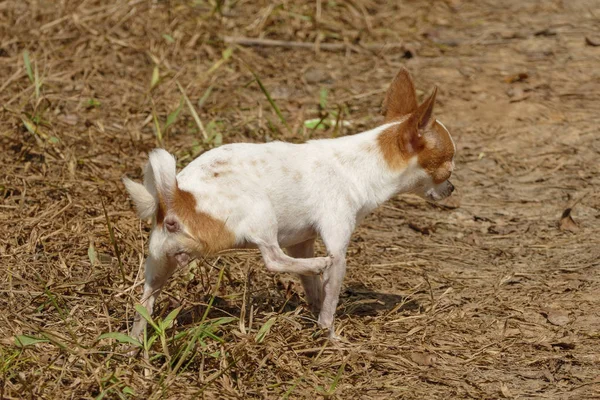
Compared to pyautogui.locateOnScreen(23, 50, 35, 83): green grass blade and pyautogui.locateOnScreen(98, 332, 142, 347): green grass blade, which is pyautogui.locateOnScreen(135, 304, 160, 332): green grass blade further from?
pyautogui.locateOnScreen(23, 50, 35, 83): green grass blade

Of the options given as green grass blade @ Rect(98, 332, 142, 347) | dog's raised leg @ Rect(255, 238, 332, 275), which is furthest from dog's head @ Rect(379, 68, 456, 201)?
green grass blade @ Rect(98, 332, 142, 347)

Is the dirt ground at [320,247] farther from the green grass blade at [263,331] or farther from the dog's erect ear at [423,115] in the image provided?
the dog's erect ear at [423,115]

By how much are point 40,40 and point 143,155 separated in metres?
2.00

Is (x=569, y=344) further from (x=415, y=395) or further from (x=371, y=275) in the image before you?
(x=371, y=275)

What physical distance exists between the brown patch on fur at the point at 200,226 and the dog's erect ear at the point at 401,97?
1329 mm

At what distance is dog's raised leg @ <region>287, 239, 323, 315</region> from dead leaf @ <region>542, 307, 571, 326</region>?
46.5 inches

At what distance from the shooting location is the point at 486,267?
18.1 feet

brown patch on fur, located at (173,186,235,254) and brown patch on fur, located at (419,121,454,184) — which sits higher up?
brown patch on fur, located at (173,186,235,254)

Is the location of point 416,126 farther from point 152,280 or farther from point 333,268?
point 152,280

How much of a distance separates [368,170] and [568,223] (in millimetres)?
1899

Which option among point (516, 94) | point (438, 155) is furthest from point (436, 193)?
point (516, 94)

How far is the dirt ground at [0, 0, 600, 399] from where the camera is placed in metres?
4.13

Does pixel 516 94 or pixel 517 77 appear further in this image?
pixel 517 77

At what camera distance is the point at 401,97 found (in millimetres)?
4855
